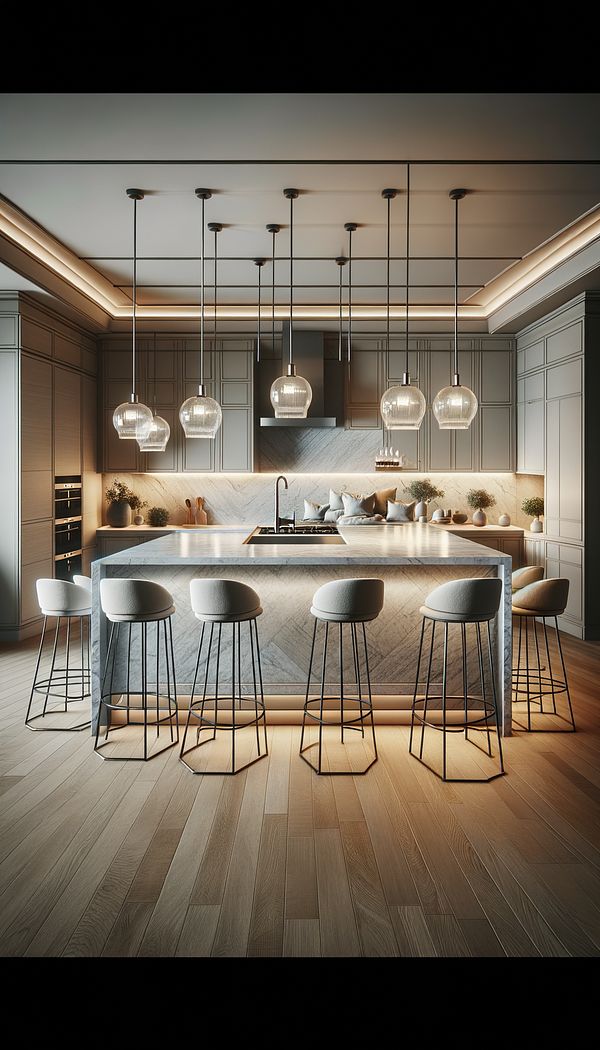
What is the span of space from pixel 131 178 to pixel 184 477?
4.47m

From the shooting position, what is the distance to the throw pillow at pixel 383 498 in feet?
26.8

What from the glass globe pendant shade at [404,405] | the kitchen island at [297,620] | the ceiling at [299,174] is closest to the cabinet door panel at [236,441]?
the ceiling at [299,174]

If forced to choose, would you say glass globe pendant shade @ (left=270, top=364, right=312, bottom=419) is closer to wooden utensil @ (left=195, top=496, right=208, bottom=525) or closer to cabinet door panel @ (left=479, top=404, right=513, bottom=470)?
wooden utensil @ (left=195, top=496, right=208, bottom=525)

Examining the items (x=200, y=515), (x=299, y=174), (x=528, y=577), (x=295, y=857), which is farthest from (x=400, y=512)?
(x=295, y=857)

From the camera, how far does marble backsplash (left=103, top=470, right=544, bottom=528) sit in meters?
8.34

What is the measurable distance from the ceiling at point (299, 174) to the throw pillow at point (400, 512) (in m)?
2.66

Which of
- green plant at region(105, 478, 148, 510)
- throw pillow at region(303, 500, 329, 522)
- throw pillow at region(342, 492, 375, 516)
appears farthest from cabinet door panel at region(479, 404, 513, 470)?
green plant at region(105, 478, 148, 510)

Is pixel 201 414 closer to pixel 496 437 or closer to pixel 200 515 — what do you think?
pixel 200 515

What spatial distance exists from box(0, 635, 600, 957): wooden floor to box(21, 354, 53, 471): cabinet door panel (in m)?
3.26

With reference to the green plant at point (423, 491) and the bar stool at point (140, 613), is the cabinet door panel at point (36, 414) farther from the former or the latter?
the green plant at point (423, 491)

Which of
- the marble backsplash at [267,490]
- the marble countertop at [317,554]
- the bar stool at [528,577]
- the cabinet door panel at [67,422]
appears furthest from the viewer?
the marble backsplash at [267,490]

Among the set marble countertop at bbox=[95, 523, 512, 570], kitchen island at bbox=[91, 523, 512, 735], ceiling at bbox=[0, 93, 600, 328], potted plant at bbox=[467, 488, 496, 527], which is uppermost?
ceiling at bbox=[0, 93, 600, 328]

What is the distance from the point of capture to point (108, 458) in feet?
26.6
